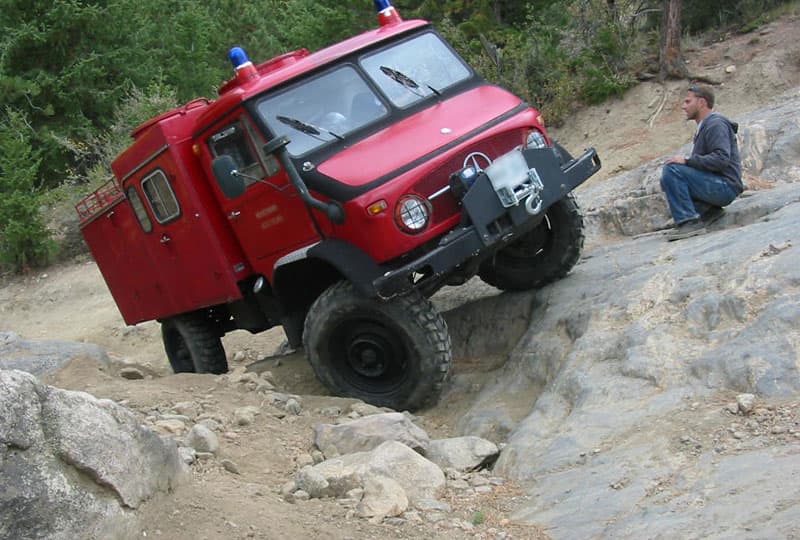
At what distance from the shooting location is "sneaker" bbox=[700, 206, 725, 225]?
7.84 metres

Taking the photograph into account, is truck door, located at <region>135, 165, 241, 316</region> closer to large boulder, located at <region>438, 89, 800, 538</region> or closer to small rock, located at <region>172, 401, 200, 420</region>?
small rock, located at <region>172, 401, 200, 420</region>

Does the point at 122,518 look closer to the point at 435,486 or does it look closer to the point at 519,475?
the point at 435,486

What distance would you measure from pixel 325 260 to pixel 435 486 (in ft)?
7.35

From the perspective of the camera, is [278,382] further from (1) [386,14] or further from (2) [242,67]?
(1) [386,14]

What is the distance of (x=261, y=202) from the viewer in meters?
7.20

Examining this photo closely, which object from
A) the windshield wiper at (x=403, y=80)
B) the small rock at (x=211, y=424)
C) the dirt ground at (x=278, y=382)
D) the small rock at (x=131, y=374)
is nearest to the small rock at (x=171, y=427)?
the small rock at (x=211, y=424)

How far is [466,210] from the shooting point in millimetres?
6301

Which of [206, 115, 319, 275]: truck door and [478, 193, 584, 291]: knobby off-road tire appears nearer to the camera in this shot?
[206, 115, 319, 275]: truck door

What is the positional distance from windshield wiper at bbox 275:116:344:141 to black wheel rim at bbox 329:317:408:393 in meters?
1.34

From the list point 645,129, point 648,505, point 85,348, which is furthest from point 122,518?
point 645,129

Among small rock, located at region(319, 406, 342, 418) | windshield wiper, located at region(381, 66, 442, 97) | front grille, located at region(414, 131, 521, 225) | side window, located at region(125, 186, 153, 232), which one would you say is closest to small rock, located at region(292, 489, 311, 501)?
small rock, located at region(319, 406, 342, 418)

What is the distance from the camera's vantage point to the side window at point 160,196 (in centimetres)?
791

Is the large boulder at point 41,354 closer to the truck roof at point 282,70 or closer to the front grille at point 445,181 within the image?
the truck roof at point 282,70

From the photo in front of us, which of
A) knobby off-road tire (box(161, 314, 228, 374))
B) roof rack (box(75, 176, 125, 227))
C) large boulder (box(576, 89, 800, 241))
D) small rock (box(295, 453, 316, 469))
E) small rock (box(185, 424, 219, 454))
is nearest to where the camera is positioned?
small rock (box(185, 424, 219, 454))
